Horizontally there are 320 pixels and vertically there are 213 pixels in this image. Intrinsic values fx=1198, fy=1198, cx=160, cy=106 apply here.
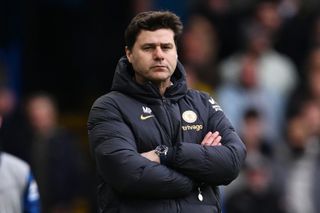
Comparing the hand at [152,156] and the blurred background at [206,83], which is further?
the blurred background at [206,83]

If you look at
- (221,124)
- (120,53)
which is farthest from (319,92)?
(221,124)

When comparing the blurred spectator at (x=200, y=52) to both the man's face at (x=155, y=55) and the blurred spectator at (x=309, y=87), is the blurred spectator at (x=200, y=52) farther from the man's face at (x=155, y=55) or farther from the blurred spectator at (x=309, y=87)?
the man's face at (x=155, y=55)

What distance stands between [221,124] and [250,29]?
6.72 m

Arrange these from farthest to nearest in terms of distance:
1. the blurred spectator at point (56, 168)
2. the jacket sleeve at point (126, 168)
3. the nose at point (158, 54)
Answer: the blurred spectator at point (56, 168), the nose at point (158, 54), the jacket sleeve at point (126, 168)

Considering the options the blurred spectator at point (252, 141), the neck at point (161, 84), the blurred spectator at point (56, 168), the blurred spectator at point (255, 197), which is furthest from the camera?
the blurred spectator at point (56, 168)

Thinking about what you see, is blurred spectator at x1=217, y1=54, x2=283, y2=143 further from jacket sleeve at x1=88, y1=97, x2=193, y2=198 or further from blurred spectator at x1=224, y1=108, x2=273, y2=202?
jacket sleeve at x1=88, y1=97, x2=193, y2=198

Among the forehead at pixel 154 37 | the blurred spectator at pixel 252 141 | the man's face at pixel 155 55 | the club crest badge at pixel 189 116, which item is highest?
the forehead at pixel 154 37

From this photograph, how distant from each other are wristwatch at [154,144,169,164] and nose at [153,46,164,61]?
54cm

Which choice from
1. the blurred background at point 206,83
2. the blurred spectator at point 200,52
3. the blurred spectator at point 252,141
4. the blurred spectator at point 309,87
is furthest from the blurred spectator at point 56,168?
the blurred spectator at point 309,87

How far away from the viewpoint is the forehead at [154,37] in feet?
23.9

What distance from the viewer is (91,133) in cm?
725

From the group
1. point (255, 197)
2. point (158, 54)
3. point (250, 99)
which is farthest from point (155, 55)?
point (250, 99)

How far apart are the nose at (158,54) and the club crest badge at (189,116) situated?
376 mm

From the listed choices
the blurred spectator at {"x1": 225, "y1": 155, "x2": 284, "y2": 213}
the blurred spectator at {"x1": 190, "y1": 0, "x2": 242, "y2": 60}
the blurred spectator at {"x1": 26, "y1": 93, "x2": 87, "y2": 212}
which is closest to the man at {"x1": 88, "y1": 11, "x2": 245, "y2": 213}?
the blurred spectator at {"x1": 225, "y1": 155, "x2": 284, "y2": 213}
